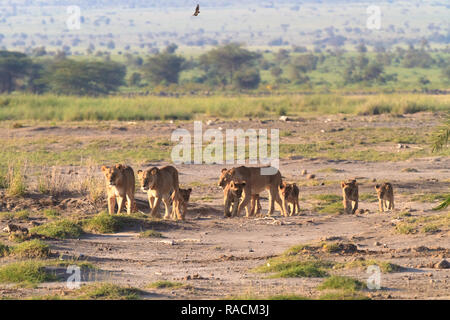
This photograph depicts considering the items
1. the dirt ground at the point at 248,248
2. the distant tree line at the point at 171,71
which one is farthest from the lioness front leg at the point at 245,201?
the distant tree line at the point at 171,71

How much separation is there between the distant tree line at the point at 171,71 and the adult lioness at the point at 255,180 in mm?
41811

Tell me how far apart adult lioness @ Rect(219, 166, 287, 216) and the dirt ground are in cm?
55

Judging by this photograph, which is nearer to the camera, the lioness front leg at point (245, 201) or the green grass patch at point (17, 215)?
the green grass patch at point (17, 215)

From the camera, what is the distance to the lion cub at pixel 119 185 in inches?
506

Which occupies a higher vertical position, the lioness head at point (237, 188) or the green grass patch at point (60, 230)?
the lioness head at point (237, 188)

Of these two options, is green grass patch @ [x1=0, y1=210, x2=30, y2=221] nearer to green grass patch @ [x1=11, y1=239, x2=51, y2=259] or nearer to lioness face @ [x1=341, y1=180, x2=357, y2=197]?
green grass patch @ [x1=11, y1=239, x2=51, y2=259]

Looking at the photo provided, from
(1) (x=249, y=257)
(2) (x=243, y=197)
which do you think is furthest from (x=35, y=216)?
(1) (x=249, y=257)

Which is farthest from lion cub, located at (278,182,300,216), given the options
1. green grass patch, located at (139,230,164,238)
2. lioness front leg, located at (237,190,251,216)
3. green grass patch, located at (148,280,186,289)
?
green grass patch, located at (148,280,186,289)

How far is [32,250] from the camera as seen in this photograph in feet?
33.1

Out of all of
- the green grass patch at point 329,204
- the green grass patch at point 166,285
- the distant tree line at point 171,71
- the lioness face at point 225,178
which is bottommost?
the green grass patch at point 329,204

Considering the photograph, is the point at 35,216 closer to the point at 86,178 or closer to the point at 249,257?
the point at 86,178

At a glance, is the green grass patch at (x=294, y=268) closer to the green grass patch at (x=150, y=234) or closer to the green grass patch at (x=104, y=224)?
the green grass patch at (x=150, y=234)

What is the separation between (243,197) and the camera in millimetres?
13602

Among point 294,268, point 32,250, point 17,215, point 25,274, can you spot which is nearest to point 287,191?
point 17,215
